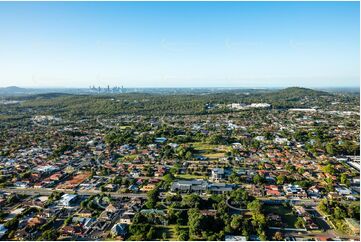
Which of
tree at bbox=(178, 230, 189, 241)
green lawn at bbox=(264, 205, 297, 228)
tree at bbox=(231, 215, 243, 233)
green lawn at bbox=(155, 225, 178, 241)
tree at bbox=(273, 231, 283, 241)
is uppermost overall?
→ tree at bbox=(231, 215, 243, 233)

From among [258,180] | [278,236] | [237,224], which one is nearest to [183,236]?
[237,224]

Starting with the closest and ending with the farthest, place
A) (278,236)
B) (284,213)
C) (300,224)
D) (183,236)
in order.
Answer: (183,236), (278,236), (300,224), (284,213)

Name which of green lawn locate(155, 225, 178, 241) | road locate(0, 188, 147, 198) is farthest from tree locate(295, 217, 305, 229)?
road locate(0, 188, 147, 198)

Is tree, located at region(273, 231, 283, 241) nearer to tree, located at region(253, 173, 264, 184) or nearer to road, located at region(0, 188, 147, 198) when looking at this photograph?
tree, located at region(253, 173, 264, 184)

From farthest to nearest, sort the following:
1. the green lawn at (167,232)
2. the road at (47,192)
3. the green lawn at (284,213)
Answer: the road at (47,192) < the green lawn at (284,213) < the green lawn at (167,232)

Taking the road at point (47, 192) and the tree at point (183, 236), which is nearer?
the tree at point (183, 236)

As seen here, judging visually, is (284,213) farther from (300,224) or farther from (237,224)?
(237,224)

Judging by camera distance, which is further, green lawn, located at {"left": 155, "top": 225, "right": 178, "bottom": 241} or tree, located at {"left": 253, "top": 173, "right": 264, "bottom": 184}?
tree, located at {"left": 253, "top": 173, "right": 264, "bottom": 184}

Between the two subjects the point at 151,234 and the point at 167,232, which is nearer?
the point at 151,234

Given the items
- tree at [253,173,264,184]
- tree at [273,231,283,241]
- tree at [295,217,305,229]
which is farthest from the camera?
tree at [253,173,264,184]

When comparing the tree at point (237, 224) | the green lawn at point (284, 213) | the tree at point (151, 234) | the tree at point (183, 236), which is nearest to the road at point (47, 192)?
the tree at point (151, 234)

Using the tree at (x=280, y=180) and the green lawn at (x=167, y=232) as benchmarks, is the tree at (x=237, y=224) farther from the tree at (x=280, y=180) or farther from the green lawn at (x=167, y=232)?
the tree at (x=280, y=180)
